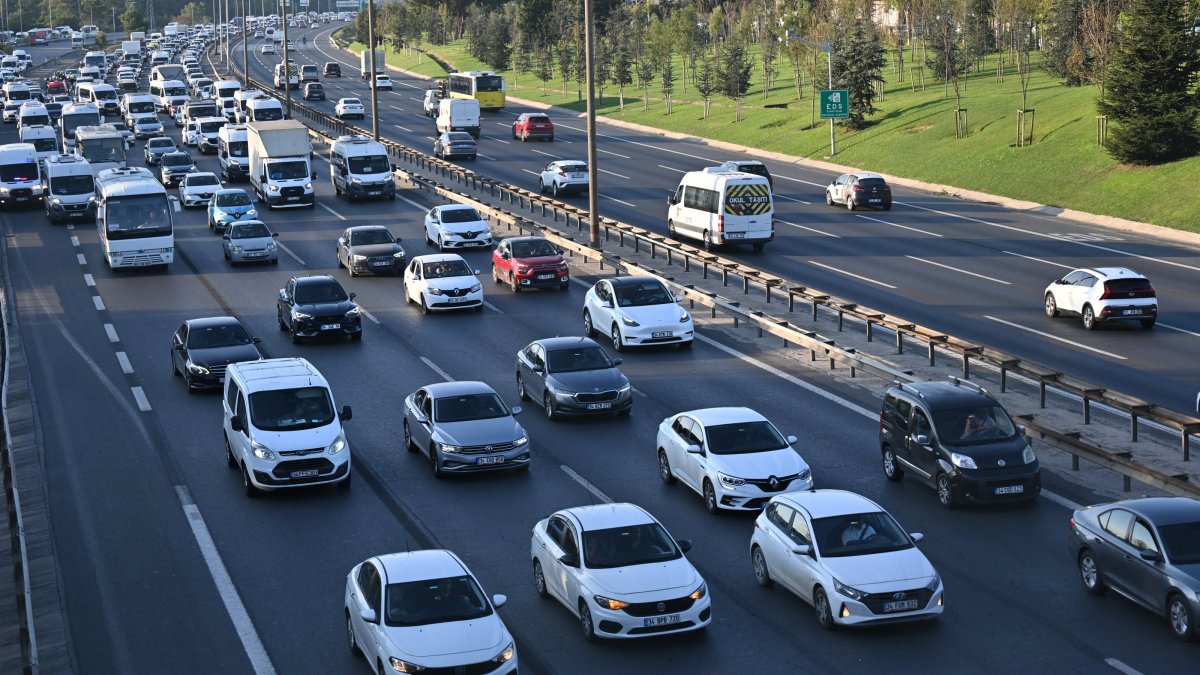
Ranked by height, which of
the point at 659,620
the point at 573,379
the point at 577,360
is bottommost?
the point at 659,620

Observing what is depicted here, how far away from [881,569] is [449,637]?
5.53m

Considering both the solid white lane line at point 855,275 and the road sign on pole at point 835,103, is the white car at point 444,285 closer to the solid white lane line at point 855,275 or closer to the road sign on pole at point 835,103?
the solid white lane line at point 855,275

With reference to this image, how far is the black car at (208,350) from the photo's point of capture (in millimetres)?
31031

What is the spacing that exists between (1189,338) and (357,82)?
118602 mm

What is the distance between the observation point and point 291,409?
80.9 ft

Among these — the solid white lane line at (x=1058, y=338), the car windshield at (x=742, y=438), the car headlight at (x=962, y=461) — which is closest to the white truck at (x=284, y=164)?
the solid white lane line at (x=1058, y=338)

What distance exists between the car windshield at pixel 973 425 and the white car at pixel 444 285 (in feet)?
60.8

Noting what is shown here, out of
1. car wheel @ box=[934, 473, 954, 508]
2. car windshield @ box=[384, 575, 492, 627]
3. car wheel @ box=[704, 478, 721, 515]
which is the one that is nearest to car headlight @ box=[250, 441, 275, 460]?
car wheel @ box=[704, 478, 721, 515]

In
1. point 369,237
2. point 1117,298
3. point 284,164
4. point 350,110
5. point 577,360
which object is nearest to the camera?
point 577,360

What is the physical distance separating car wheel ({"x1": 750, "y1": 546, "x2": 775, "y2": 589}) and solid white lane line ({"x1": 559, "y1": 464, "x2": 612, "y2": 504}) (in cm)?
364

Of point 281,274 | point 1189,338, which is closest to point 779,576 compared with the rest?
point 1189,338

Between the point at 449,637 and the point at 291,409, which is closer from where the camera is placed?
the point at 449,637

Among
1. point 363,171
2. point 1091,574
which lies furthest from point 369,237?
point 1091,574

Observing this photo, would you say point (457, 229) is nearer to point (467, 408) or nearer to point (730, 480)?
point (467, 408)
